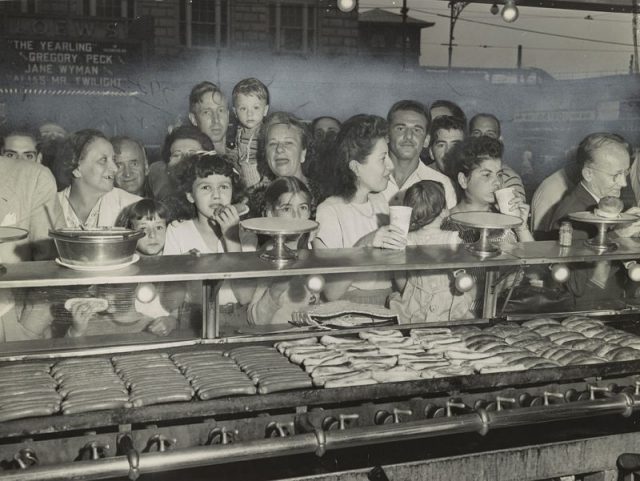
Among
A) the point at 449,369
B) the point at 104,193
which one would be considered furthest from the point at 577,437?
the point at 104,193

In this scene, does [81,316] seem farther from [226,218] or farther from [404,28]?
[404,28]

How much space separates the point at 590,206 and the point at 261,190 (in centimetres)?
307

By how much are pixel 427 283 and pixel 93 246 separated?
2.58 metres

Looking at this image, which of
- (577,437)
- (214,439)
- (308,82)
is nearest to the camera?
(214,439)

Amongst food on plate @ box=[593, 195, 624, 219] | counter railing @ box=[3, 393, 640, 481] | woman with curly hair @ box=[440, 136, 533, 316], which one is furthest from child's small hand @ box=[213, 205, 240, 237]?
food on plate @ box=[593, 195, 624, 219]

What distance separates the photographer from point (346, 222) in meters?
6.00

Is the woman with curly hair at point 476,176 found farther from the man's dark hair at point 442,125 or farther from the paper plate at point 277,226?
the paper plate at point 277,226

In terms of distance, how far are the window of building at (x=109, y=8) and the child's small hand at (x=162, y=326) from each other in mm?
2277

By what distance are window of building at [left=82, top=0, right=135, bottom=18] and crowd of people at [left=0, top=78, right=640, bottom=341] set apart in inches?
29.0

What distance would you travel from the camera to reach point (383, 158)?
19.7 ft

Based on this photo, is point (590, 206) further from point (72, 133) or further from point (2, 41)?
point (2, 41)

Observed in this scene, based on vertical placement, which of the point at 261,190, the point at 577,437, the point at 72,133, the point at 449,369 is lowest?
the point at 577,437

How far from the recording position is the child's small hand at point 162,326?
4816mm

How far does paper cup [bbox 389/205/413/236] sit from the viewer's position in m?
4.76
